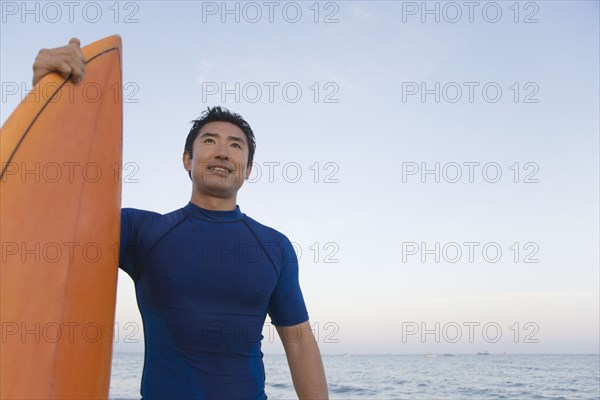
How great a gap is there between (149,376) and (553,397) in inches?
752

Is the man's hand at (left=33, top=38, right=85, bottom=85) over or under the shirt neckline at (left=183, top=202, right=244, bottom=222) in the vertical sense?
over

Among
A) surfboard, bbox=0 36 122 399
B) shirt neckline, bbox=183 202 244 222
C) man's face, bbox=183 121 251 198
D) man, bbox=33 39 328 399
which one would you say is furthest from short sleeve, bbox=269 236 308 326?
surfboard, bbox=0 36 122 399

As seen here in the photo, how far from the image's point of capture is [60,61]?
6.86 feet

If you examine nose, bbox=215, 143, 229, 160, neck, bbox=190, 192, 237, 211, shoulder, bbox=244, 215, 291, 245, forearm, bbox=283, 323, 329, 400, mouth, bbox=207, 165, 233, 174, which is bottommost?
forearm, bbox=283, 323, 329, 400

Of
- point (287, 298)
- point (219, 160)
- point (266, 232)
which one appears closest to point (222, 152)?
point (219, 160)

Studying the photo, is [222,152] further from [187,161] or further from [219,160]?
[187,161]

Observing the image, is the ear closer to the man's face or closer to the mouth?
the man's face

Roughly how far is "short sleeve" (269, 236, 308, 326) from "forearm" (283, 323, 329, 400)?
0.20 ft

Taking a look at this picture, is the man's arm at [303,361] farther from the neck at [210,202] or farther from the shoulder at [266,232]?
the neck at [210,202]

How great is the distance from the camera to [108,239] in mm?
2092

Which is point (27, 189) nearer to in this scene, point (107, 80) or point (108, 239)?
point (108, 239)

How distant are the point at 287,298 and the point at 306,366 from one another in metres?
0.31

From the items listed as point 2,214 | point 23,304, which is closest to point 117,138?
point 2,214

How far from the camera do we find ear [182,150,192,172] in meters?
2.41
